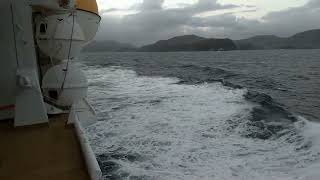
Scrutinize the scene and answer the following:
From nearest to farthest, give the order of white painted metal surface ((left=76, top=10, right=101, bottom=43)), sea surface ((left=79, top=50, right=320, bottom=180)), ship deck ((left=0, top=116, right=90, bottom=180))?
ship deck ((left=0, top=116, right=90, bottom=180))
sea surface ((left=79, top=50, right=320, bottom=180))
white painted metal surface ((left=76, top=10, right=101, bottom=43))

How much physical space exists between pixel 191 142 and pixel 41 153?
3.95 metres

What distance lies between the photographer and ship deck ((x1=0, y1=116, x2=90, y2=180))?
4105 mm

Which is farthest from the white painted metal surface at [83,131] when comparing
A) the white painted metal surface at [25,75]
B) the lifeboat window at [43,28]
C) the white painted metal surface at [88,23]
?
the white painted metal surface at [88,23]

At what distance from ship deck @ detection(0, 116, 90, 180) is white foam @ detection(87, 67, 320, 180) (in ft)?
4.70

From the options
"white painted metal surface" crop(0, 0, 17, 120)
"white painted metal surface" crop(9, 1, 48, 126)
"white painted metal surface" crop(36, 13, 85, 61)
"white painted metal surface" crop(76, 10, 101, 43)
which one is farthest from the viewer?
"white painted metal surface" crop(76, 10, 101, 43)

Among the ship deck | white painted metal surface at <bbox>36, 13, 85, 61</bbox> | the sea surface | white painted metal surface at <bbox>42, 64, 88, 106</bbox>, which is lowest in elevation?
A: the sea surface

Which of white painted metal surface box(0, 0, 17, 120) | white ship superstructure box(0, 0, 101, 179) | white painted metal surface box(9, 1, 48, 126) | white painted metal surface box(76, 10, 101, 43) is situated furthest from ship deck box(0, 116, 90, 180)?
white painted metal surface box(76, 10, 101, 43)

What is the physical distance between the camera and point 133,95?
49.8 ft

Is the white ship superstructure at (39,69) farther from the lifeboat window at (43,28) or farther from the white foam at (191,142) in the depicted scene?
the white foam at (191,142)

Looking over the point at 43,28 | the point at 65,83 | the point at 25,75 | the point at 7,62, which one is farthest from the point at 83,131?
the point at 43,28

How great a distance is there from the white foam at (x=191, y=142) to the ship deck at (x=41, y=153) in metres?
1.43

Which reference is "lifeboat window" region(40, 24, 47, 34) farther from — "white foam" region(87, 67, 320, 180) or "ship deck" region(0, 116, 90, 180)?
"white foam" region(87, 67, 320, 180)

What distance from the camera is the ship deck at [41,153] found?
13.5 ft

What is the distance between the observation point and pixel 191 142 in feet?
26.4
